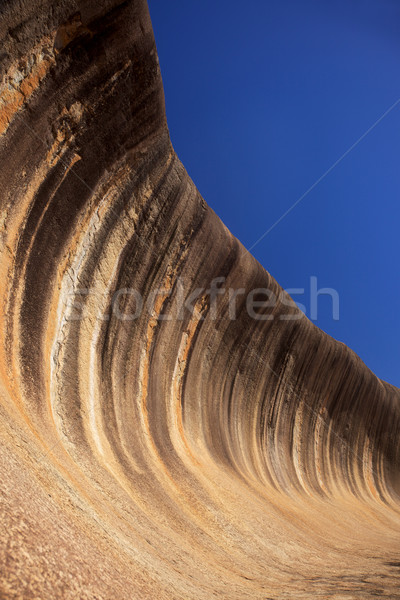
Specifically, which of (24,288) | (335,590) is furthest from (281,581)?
(24,288)

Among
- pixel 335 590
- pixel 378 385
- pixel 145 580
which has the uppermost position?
pixel 378 385

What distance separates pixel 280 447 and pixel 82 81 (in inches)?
294

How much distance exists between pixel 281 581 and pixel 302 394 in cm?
675

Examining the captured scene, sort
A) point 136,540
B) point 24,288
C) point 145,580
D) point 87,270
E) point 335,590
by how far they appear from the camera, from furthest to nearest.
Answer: point 87,270 → point 24,288 → point 335,590 → point 136,540 → point 145,580

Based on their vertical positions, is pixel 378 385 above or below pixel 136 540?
above

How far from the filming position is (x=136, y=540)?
284cm

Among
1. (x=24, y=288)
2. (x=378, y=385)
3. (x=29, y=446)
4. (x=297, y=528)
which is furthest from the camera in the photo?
(x=378, y=385)

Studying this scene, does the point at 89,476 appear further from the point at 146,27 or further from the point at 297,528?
the point at 146,27

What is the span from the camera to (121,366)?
16.8 ft

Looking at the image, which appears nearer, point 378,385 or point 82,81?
point 82,81

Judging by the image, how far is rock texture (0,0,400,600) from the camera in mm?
2398

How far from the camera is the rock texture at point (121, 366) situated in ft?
7.87

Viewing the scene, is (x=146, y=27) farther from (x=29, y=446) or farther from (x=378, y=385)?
(x=378, y=385)

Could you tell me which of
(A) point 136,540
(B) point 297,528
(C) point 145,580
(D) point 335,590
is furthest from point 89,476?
(B) point 297,528
